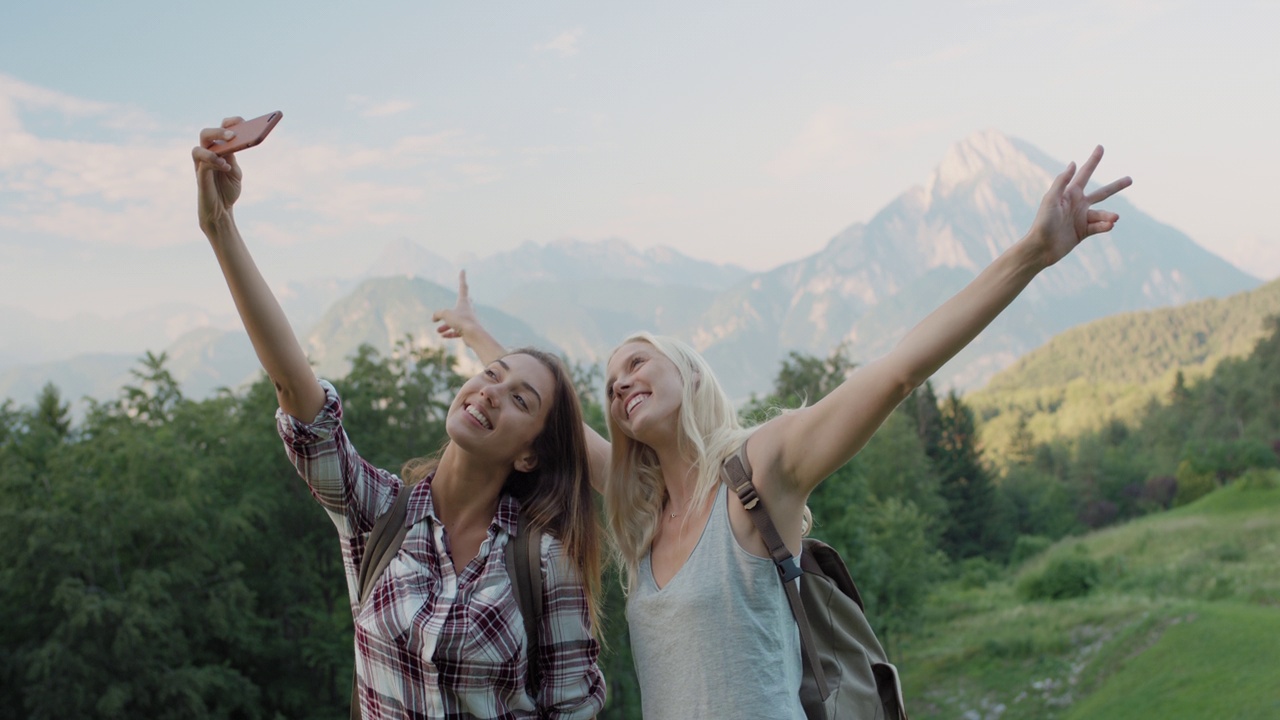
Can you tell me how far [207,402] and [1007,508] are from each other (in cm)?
5015

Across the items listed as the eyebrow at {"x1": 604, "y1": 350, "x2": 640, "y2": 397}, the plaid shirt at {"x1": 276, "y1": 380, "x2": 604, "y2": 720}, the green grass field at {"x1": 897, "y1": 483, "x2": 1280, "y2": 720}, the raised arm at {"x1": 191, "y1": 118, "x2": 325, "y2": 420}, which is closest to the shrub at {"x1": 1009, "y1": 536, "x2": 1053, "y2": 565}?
the green grass field at {"x1": 897, "y1": 483, "x2": 1280, "y2": 720}

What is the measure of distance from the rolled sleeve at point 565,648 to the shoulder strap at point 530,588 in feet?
0.05

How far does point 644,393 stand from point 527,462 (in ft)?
1.43

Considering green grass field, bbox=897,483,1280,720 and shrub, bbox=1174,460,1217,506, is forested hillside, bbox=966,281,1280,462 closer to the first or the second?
shrub, bbox=1174,460,1217,506

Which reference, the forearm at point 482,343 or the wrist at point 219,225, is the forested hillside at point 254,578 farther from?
the wrist at point 219,225

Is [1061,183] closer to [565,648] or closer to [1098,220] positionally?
[1098,220]

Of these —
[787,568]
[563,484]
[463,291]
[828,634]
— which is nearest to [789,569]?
[787,568]

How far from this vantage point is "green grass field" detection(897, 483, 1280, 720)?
66.5 ft

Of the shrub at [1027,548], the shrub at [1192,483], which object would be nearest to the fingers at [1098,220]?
the shrub at [1027,548]

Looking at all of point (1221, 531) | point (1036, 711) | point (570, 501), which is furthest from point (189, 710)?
point (1221, 531)

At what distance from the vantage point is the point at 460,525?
308 centimetres

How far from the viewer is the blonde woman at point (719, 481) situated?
254 cm

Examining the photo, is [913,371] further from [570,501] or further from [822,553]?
[570,501]

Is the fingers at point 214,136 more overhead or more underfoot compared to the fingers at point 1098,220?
more overhead
